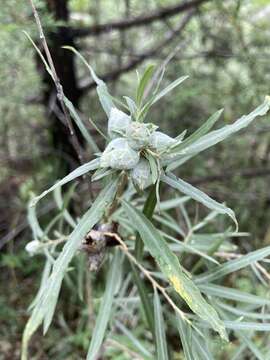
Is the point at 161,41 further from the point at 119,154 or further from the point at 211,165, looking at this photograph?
the point at 119,154

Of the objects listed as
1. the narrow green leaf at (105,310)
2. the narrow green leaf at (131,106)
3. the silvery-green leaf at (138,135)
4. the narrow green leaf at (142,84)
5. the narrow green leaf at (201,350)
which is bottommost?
the narrow green leaf at (201,350)

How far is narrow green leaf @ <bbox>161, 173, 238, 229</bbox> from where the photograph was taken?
26.7 inches

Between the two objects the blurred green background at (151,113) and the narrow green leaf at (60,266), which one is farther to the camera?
the blurred green background at (151,113)

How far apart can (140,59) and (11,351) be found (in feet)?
4.39

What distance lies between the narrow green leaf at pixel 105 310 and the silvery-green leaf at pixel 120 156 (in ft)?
1.09

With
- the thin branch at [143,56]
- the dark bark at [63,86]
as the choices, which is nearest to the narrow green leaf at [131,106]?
the dark bark at [63,86]

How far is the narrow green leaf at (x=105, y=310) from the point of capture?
0.80 m

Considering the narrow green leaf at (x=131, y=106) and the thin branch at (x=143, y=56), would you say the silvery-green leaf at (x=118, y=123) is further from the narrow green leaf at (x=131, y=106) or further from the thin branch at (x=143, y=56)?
the thin branch at (x=143, y=56)

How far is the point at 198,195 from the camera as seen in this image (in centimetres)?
69

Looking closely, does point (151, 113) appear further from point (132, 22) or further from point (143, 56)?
point (132, 22)

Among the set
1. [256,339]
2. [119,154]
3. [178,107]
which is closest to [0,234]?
[178,107]

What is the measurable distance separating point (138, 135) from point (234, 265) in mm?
390

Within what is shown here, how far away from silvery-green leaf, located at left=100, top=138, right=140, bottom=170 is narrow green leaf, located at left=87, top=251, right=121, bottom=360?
13.1 inches

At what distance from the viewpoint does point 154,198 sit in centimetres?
81
